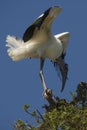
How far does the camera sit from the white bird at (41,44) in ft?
35.6

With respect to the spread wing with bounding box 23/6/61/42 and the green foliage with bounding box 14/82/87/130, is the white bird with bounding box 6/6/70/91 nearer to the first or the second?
the spread wing with bounding box 23/6/61/42

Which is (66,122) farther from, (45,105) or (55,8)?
(55,8)

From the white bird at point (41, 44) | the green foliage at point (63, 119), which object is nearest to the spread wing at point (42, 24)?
the white bird at point (41, 44)

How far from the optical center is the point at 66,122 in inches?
299

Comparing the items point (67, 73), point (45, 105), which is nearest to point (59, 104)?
point (45, 105)

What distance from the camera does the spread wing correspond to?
10.7m

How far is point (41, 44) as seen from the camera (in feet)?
36.6

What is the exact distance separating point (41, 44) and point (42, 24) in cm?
35

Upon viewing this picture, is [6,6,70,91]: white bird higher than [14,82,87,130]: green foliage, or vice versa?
[6,6,70,91]: white bird

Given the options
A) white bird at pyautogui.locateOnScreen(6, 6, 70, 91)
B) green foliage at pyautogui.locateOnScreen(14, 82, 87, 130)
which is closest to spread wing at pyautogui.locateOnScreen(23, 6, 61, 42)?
white bird at pyautogui.locateOnScreen(6, 6, 70, 91)

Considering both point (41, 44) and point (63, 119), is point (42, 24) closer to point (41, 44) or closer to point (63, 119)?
point (41, 44)

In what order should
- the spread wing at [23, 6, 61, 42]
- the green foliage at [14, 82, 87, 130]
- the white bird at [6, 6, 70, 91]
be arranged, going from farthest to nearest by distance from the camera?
the white bird at [6, 6, 70, 91], the spread wing at [23, 6, 61, 42], the green foliage at [14, 82, 87, 130]

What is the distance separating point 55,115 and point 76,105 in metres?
0.62

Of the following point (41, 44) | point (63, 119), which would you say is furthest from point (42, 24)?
point (63, 119)
